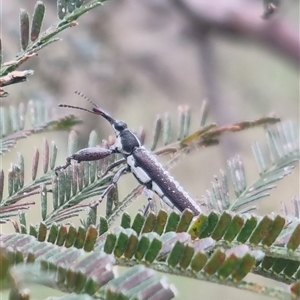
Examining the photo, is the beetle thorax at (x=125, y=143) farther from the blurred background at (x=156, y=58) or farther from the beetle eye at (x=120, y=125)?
the blurred background at (x=156, y=58)

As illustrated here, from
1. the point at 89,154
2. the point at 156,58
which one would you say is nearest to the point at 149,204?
the point at 89,154

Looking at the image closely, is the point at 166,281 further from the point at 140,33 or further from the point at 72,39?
the point at 140,33

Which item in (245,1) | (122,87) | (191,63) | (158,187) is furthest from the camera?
(191,63)

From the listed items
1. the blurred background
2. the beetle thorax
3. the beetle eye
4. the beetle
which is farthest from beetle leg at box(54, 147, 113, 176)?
the blurred background

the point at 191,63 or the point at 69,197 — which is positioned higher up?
the point at 191,63

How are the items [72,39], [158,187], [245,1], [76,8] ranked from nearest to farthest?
[76,8] < [158,187] < [72,39] < [245,1]

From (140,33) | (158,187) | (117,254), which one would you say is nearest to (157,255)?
(117,254)

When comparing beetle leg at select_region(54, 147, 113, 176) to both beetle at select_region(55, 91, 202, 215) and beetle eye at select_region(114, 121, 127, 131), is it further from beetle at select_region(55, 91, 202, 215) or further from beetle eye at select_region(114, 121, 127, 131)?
beetle eye at select_region(114, 121, 127, 131)
